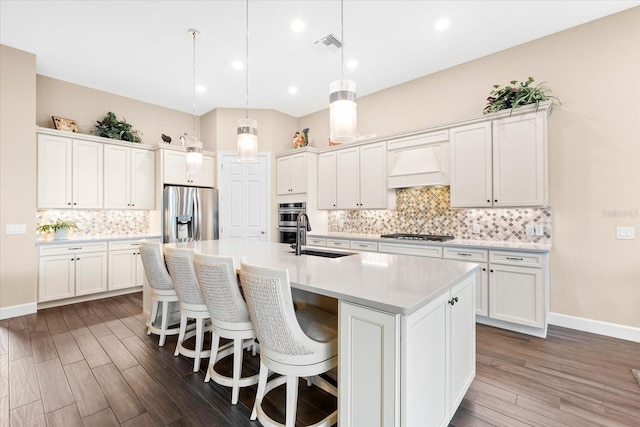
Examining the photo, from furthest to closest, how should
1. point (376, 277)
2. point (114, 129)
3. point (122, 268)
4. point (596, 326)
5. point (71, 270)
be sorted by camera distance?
point (114, 129), point (122, 268), point (71, 270), point (596, 326), point (376, 277)

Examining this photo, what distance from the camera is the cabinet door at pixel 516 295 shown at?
287 centimetres

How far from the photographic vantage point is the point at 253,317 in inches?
62.4

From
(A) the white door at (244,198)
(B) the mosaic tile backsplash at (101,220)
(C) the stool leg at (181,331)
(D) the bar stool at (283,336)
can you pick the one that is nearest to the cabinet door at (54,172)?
(B) the mosaic tile backsplash at (101,220)

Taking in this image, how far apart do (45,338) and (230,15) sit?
3.79m

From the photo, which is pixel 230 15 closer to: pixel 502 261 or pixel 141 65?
pixel 141 65

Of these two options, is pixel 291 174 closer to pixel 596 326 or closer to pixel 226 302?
pixel 226 302

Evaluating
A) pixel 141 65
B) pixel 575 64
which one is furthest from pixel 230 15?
pixel 575 64

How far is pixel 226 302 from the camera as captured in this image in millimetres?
1829

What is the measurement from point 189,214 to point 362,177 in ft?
9.84

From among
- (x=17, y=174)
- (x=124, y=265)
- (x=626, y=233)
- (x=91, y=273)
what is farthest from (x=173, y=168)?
(x=626, y=233)

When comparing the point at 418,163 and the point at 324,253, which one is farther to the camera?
the point at 418,163

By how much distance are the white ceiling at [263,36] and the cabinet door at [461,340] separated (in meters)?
2.70

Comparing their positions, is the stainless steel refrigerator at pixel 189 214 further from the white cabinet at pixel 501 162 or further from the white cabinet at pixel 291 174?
the white cabinet at pixel 501 162

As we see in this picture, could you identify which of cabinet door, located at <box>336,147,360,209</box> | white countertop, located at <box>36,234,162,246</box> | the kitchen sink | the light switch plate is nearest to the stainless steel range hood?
cabinet door, located at <box>336,147,360,209</box>
